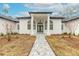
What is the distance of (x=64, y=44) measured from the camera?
5.51 meters

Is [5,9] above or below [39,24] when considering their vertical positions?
above

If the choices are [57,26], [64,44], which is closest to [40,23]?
[57,26]

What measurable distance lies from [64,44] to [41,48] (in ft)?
1.93

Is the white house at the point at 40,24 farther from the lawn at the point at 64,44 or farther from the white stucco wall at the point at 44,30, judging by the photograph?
the lawn at the point at 64,44

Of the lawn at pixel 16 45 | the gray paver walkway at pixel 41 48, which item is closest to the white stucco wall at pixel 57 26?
the gray paver walkway at pixel 41 48

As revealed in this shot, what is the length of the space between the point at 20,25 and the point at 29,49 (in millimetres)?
659

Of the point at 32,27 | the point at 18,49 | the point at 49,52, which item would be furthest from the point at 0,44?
the point at 49,52

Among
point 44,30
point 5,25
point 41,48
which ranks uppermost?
point 5,25

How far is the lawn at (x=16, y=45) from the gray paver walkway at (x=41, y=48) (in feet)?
0.34

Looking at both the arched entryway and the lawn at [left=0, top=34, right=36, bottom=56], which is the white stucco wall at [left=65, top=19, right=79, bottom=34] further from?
the lawn at [left=0, top=34, right=36, bottom=56]

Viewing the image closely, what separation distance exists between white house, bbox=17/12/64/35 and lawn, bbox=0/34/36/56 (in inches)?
6.3

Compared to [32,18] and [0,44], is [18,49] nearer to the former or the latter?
[0,44]

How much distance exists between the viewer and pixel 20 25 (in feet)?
18.2

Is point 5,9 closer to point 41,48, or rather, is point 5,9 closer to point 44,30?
point 44,30
